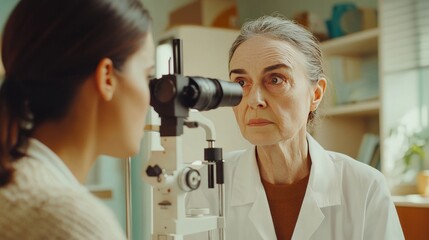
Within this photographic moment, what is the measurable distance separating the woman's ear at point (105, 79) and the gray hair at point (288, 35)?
88 centimetres

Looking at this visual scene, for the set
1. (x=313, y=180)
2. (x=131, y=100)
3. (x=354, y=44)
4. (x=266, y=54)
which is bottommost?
(x=313, y=180)

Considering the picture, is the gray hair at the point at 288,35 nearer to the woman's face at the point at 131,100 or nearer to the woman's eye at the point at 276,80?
the woman's eye at the point at 276,80

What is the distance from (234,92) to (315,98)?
1.97ft

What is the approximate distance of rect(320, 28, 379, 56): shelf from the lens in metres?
2.58

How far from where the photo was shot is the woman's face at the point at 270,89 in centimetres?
148

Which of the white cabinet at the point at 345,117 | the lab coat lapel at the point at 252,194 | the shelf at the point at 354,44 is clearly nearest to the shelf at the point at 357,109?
the white cabinet at the point at 345,117

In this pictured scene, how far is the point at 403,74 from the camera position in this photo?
2477 millimetres

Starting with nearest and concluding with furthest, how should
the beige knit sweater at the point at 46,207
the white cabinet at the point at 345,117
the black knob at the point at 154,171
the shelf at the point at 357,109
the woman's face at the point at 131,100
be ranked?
the beige knit sweater at the point at 46,207 → the woman's face at the point at 131,100 → the black knob at the point at 154,171 → the shelf at the point at 357,109 → the white cabinet at the point at 345,117

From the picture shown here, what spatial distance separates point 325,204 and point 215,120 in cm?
149

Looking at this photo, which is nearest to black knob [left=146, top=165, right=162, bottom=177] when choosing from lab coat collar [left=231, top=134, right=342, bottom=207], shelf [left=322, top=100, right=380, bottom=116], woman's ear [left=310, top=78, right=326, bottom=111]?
lab coat collar [left=231, top=134, right=342, bottom=207]

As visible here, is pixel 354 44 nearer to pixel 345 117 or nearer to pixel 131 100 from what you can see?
pixel 345 117

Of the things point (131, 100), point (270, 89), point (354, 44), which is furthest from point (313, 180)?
point (354, 44)

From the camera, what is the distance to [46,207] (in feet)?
2.17

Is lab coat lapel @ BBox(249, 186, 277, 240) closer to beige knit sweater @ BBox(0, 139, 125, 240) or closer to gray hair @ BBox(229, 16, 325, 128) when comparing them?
gray hair @ BBox(229, 16, 325, 128)
